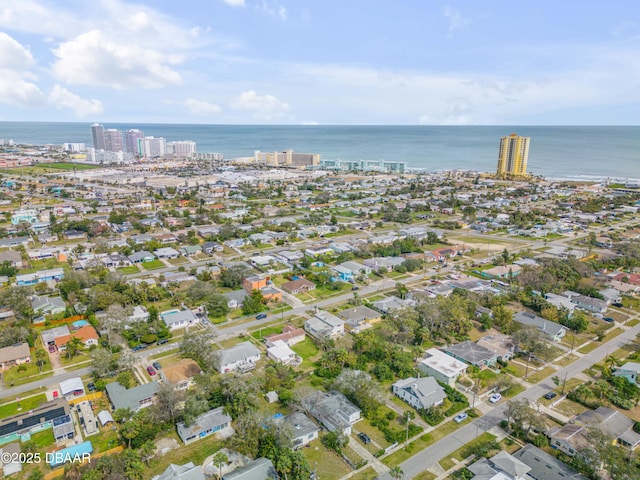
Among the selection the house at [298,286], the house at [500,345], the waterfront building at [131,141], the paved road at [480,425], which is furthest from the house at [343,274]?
the waterfront building at [131,141]

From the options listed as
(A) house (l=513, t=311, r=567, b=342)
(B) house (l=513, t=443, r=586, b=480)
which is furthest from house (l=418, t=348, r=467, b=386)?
(A) house (l=513, t=311, r=567, b=342)

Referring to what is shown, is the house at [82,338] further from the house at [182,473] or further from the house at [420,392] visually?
the house at [420,392]

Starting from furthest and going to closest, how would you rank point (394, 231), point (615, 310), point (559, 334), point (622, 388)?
point (394, 231) → point (615, 310) → point (559, 334) → point (622, 388)

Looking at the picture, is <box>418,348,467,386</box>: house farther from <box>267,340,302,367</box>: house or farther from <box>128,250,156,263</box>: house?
<box>128,250,156,263</box>: house

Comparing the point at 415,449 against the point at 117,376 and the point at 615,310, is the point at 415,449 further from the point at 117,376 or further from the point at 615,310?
the point at 615,310

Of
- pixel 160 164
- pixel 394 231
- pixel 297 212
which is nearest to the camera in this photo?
pixel 394 231

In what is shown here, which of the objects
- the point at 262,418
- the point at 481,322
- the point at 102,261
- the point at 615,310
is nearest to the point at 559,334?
the point at 481,322
